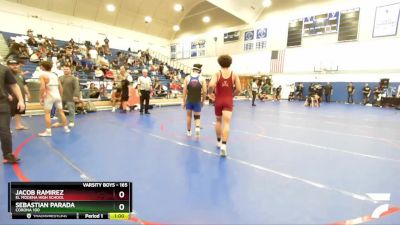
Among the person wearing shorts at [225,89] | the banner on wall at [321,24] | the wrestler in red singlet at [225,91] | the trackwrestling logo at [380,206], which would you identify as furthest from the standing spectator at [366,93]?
the trackwrestling logo at [380,206]

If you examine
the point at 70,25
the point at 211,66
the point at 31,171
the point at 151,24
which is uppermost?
the point at 151,24

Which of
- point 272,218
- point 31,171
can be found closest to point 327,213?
point 272,218

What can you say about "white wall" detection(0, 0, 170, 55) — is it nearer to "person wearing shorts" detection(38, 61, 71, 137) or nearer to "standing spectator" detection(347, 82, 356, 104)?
"person wearing shorts" detection(38, 61, 71, 137)

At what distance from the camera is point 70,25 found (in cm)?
2272

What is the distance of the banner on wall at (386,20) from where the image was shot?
54.1ft

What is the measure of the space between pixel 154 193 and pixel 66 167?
5.39 ft

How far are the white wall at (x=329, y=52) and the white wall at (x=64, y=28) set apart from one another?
11.2 metres

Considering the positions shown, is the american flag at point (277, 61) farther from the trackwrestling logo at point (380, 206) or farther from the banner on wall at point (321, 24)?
the trackwrestling logo at point (380, 206)

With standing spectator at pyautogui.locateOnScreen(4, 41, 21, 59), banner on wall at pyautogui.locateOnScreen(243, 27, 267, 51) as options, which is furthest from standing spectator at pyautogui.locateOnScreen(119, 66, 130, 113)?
banner on wall at pyautogui.locateOnScreen(243, 27, 267, 51)

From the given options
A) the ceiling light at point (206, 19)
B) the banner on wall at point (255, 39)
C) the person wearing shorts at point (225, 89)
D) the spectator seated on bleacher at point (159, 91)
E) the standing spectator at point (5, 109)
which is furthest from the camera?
the ceiling light at point (206, 19)

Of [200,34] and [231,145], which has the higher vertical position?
[200,34]

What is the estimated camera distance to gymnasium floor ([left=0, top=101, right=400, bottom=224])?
2406mm

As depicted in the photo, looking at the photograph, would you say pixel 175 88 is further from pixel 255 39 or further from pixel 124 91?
pixel 255 39

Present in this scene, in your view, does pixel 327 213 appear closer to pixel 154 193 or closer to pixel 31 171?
pixel 154 193
